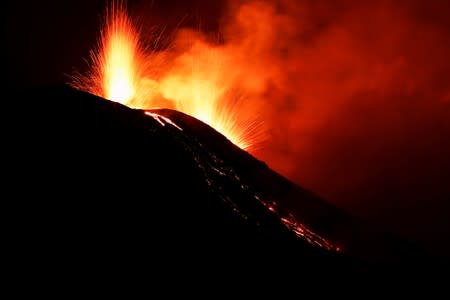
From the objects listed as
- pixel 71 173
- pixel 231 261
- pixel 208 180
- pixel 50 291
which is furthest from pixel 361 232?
pixel 50 291

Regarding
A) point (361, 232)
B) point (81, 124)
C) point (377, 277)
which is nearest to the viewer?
point (81, 124)

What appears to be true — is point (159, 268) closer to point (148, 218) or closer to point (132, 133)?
point (148, 218)

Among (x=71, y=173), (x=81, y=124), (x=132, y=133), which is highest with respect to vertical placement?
(x=132, y=133)

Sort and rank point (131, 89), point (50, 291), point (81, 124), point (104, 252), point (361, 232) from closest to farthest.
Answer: point (50, 291)
point (104, 252)
point (81, 124)
point (361, 232)
point (131, 89)

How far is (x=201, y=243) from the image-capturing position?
4934 millimetres

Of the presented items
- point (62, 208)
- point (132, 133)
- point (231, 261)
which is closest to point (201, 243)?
point (231, 261)

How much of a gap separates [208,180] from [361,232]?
4.41 meters

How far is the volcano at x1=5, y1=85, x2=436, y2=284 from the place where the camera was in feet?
13.9

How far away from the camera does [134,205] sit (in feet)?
16.3

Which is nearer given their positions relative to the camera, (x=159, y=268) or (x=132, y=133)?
(x=159, y=268)

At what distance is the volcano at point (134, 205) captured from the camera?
13.9 feet

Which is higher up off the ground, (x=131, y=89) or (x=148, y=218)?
(x=131, y=89)

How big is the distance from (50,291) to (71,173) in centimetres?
168

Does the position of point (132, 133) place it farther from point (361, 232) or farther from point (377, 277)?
point (361, 232)
